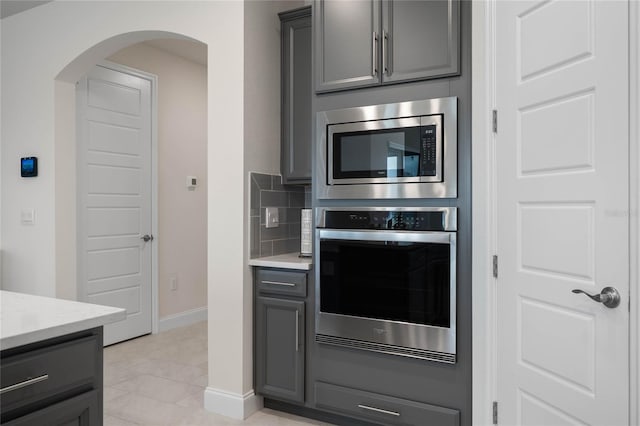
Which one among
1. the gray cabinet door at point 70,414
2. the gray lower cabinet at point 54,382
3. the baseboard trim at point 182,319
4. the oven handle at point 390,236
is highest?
the oven handle at point 390,236

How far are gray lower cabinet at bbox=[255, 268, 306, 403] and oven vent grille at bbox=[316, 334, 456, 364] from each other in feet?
0.57

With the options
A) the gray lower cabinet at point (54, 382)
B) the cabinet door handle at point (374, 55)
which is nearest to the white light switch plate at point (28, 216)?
the gray lower cabinet at point (54, 382)

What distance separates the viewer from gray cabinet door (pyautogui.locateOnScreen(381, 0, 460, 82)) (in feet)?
7.16

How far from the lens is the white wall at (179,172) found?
449cm

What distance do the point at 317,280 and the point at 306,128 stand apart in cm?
99

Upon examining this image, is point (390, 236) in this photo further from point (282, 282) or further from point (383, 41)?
point (383, 41)

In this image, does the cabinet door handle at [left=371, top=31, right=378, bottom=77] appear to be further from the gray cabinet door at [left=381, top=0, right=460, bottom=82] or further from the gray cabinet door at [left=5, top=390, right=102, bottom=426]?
the gray cabinet door at [left=5, top=390, right=102, bottom=426]

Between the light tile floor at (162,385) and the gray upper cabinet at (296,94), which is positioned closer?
the light tile floor at (162,385)

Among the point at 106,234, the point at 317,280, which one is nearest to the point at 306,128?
the point at 317,280
